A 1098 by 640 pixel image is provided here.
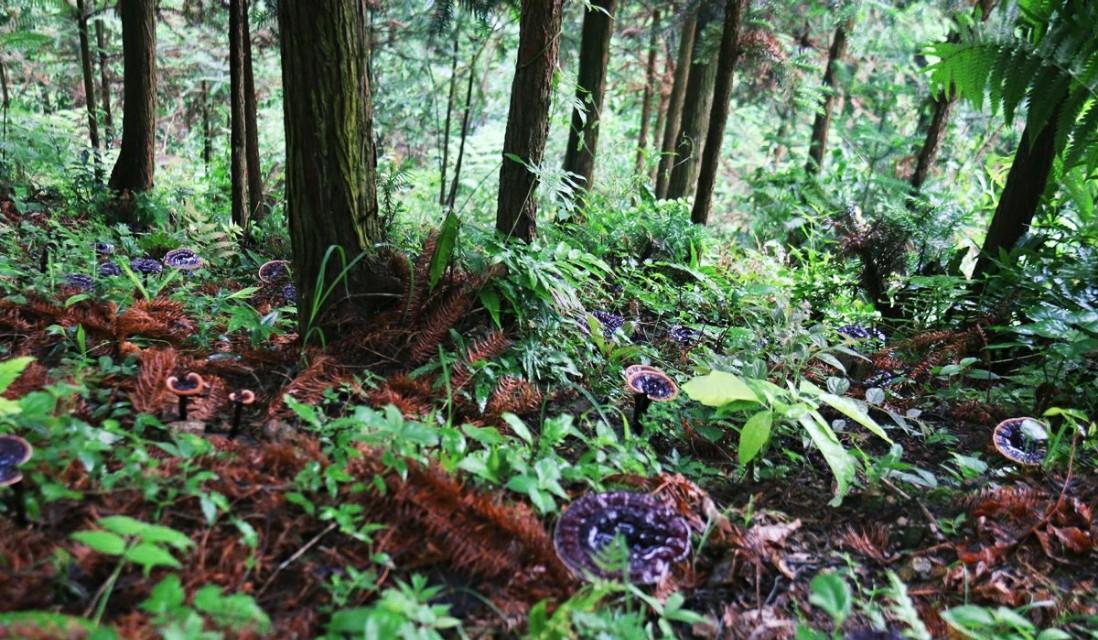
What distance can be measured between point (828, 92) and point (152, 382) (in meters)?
9.25

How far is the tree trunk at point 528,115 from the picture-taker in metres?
3.74

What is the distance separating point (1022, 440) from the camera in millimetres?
2859

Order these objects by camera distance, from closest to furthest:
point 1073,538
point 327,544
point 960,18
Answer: point 327,544
point 1073,538
point 960,18

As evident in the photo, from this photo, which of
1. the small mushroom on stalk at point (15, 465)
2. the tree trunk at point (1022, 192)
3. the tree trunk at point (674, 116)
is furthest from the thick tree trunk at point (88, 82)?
the tree trunk at point (1022, 192)

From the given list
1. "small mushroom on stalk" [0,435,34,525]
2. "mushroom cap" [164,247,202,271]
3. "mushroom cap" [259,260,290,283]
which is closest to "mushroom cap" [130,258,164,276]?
"mushroom cap" [164,247,202,271]

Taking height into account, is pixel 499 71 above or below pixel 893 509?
above

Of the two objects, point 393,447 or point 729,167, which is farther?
point 729,167

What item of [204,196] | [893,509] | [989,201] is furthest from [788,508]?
[204,196]

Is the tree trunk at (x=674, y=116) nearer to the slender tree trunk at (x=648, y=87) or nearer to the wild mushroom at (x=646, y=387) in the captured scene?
the slender tree trunk at (x=648, y=87)

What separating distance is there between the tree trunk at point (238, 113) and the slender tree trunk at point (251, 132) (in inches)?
1.5

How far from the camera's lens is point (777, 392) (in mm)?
2727

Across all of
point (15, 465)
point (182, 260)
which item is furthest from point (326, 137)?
point (15, 465)

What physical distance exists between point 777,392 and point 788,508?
44 cm

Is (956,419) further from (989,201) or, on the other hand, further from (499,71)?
(499,71)
